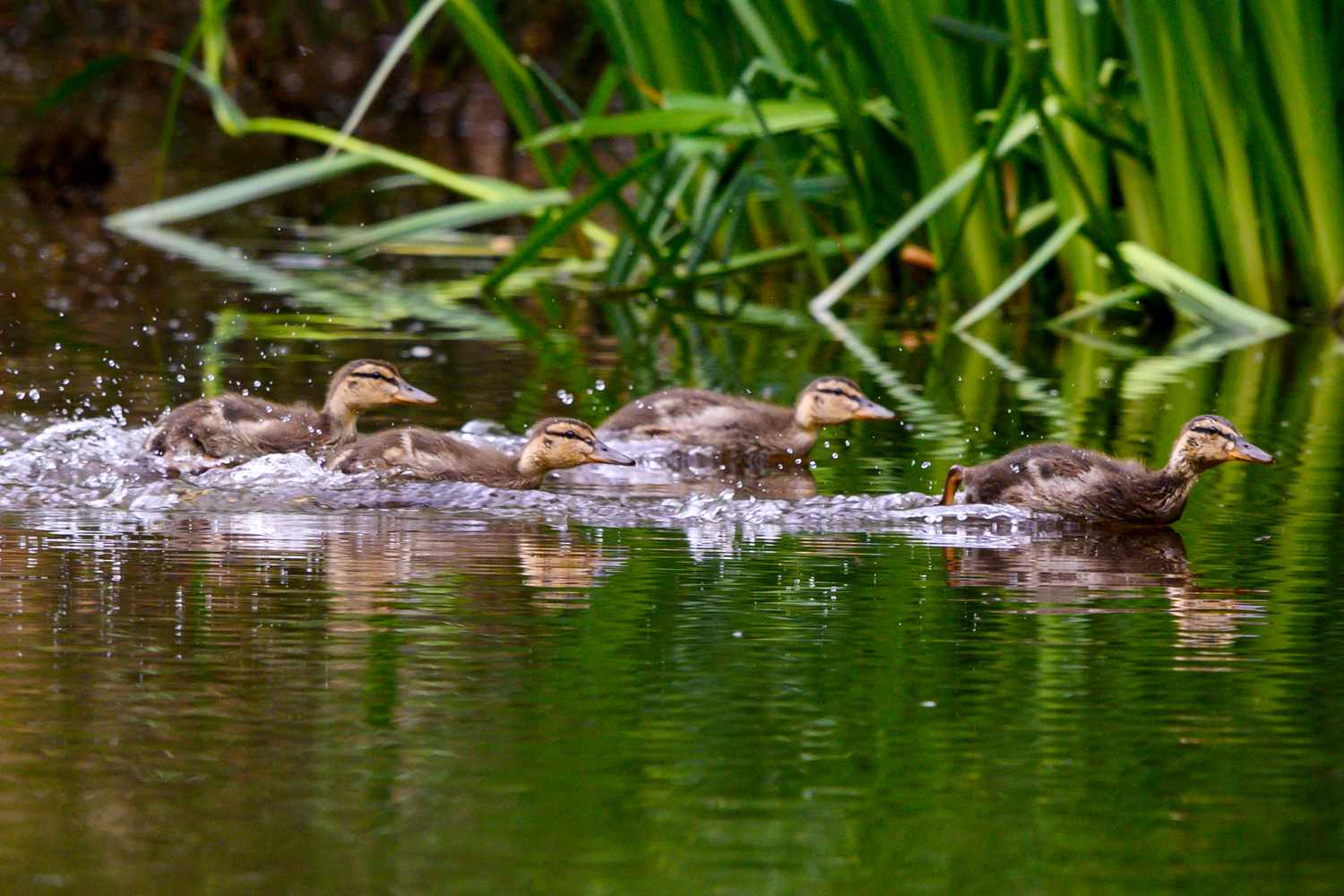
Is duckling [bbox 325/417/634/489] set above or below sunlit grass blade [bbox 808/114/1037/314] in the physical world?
below

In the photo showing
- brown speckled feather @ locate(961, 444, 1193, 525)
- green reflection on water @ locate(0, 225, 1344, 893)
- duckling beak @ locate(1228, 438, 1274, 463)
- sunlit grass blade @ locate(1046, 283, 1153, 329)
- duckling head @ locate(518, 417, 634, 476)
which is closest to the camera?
green reflection on water @ locate(0, 225, 1344, 893)

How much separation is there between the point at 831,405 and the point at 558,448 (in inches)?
48.6

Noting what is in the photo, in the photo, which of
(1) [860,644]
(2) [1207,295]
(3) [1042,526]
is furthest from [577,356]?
(1) [860,644]

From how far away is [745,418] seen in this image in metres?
8.16

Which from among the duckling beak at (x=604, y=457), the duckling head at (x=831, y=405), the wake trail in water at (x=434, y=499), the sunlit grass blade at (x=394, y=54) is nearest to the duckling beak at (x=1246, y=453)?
the wake trail in water at (x=434, y=499)

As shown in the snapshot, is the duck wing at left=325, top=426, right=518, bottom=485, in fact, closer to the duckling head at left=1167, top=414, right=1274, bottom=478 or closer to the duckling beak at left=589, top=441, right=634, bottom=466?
the duckling beak at left=589, top=441, right=634, bottom=466

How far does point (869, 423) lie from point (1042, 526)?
2.12m

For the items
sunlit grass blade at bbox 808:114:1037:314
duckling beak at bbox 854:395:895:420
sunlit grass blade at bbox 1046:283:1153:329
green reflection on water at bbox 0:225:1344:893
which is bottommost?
green reflection on water at bbox 0:225:1344:893

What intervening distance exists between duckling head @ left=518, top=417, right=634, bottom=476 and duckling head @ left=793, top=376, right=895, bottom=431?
3.39ft

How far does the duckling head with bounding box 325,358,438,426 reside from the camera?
307 inches

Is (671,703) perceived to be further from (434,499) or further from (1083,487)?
(1083,487)

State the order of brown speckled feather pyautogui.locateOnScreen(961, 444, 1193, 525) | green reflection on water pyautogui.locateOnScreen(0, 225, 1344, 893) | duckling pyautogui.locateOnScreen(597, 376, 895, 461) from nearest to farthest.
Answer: green reflection on water pyautogui.locateOnScreen(0, 225, 1344, 893) < brown speckled feather pyautogui.locateOnScreen(961, 444, 1193, 525) < duckling pyautogui.locateOnScreen(597, 376, 895, 461)

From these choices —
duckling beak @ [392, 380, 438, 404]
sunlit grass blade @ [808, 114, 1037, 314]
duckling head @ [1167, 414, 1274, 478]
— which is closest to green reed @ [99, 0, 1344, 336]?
sunlit grass blade @ [808, 114, 1037, 314]

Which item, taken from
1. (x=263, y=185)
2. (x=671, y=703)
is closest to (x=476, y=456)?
(x=671, y=703)
